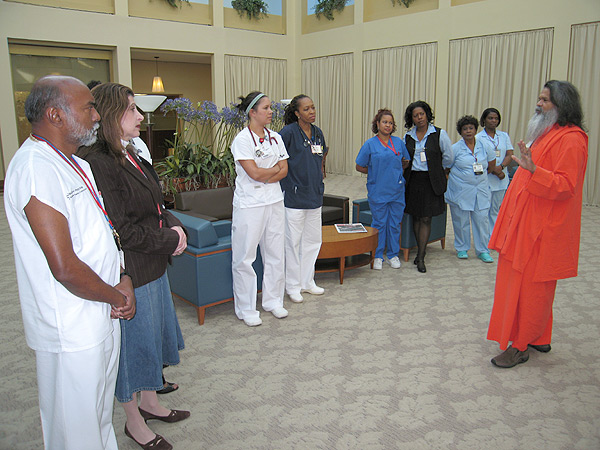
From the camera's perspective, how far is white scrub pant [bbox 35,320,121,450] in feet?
4.92

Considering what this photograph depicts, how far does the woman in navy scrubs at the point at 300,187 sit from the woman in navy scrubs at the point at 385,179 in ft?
3.14

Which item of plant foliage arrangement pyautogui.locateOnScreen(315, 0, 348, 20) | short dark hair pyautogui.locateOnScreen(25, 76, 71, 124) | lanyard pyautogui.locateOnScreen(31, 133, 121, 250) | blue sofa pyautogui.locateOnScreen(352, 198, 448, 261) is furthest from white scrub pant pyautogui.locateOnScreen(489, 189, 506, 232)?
plant foliage arrangement pyautogui.locateOnScreen(315, 0, 348, 20)

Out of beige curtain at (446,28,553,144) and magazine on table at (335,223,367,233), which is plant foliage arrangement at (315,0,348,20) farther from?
magazine on table at (335,223,367,233)

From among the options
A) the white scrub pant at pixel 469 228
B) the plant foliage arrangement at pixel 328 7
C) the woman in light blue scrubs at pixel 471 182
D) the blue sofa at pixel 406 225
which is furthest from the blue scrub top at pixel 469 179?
the plant foliage arrangement at pixel 328 7

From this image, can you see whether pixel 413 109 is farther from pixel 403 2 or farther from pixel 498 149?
pixel 403 2

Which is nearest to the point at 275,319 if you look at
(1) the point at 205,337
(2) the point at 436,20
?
(1) the point at 205,337

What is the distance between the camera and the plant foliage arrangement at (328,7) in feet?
40.2

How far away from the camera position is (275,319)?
3.79 meters

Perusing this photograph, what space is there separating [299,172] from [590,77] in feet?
23.0

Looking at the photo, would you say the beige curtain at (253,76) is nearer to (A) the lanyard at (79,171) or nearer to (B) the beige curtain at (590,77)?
(B) the beige curtain at (590,77)

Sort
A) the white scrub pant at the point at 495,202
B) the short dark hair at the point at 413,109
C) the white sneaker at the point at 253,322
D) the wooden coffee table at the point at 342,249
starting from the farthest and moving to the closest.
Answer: the white scrub pant at the point at 495,202
the short dark hair at the point at 413,109
the wooden coffee table at the point at 342,249
the white sneaker at the point at 253,322

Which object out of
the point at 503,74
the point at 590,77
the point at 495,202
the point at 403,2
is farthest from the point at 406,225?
the point at 403,2

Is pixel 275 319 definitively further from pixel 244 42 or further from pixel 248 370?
pixel 244 42

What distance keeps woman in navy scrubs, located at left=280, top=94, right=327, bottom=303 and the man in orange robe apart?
1.56 meters
